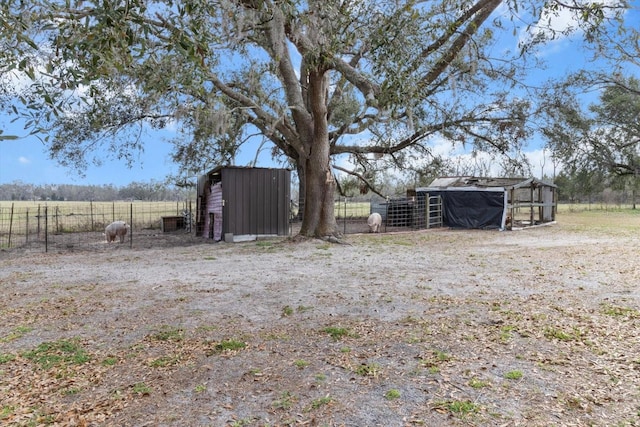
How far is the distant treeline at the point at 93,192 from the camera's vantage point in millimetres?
20219

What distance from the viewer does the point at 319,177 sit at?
1159 centimetres

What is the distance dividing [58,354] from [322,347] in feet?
7.26

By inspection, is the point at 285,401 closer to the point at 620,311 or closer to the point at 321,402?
the point at 321,402

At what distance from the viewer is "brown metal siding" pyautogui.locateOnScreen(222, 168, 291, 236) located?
12664 mm

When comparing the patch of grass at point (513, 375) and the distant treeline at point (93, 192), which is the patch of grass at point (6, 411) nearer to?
the patch of grass at point (513, 375)

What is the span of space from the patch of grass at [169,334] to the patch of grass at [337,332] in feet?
4.44

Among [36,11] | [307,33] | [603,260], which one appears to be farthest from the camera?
[603,260]

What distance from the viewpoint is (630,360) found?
324 cm

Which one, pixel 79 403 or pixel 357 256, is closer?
pixel 79 403

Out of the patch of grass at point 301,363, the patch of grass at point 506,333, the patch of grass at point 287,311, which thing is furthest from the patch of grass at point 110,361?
the patch of grass at point 506,333

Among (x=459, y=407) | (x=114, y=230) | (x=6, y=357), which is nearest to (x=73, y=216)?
(x=114, y=230)

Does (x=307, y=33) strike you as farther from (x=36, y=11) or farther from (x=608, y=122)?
(x=608, y=122)

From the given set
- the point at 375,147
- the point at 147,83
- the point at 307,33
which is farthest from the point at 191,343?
the point at 375,147

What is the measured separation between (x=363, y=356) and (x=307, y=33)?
5.13 m
